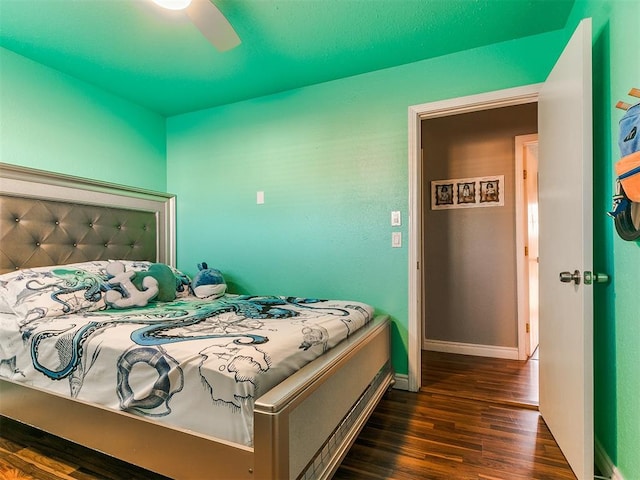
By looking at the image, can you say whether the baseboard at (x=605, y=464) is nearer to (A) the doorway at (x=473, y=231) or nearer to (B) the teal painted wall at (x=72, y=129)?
(A) the doorway at (x=473, y=231)

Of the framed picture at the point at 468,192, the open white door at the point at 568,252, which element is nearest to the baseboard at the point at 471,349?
the open white door at the point at 568,252

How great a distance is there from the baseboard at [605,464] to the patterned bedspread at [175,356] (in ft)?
3.85

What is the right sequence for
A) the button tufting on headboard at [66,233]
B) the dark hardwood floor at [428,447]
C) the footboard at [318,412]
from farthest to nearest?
the button tufting on headboard at [66,233], the dark hardwood floor at [428,447], the footboard at [318,412]

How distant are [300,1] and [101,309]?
2.01 metres

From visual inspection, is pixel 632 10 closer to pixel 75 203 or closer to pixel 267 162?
pixel 267 162

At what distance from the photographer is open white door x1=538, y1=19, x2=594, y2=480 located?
4.28ft

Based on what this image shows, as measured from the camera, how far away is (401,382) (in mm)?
2344

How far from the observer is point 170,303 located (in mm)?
2199

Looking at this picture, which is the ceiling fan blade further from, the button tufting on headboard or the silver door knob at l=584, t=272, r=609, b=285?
the silver door knob at l=584, t=272, r=609, b=285

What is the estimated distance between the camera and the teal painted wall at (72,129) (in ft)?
6.94

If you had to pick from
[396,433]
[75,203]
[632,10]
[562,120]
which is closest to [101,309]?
[75,203]

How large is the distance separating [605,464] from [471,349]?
174 centimetres

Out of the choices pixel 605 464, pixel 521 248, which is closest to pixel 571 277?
pixel 605 464

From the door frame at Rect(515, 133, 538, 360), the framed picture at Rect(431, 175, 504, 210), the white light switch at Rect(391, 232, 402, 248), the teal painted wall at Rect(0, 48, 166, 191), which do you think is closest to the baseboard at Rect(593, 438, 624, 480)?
the white light switch at Rect(391, 232, 402, 248)
